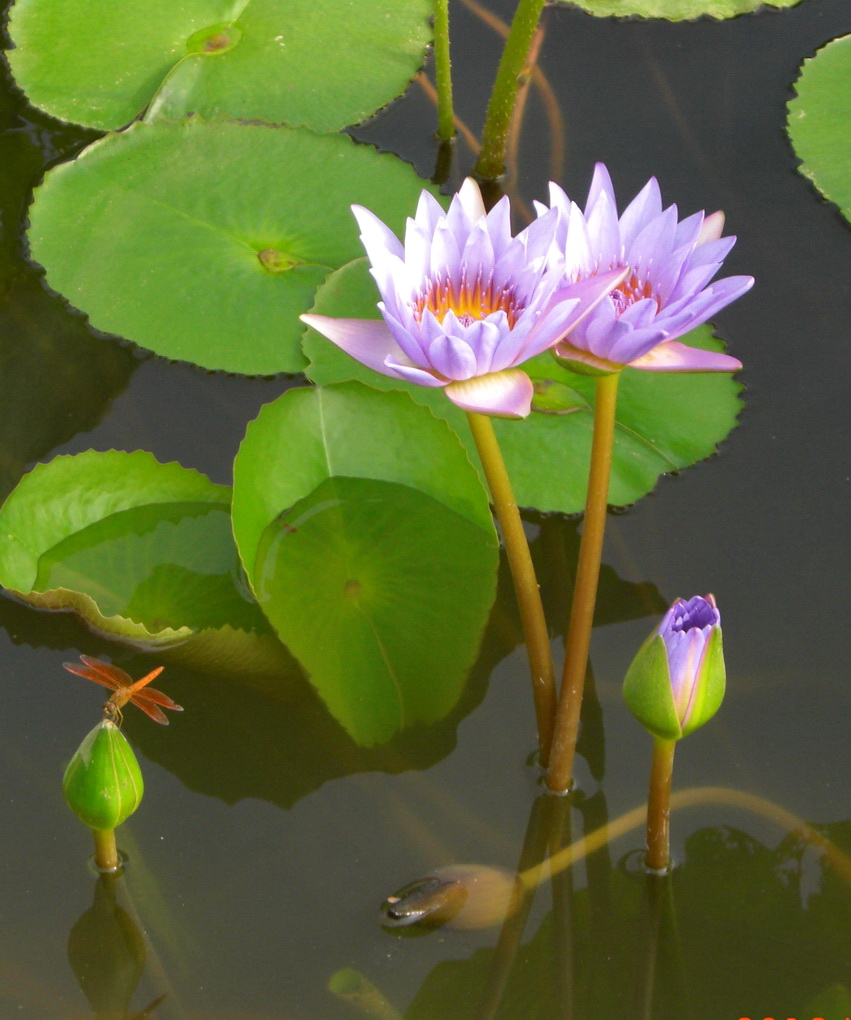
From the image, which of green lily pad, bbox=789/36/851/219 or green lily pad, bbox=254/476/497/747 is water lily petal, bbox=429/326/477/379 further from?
green lily pad, bbox=789/36/851/219

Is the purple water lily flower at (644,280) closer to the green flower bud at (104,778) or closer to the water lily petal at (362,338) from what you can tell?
the water lily petal at (362,338)

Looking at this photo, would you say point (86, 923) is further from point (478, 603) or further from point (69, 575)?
point (478, 603)

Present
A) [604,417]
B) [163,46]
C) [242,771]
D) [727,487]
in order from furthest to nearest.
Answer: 1. [163,46]
2. [727,487]
3. [242,771]
4. [604,417]

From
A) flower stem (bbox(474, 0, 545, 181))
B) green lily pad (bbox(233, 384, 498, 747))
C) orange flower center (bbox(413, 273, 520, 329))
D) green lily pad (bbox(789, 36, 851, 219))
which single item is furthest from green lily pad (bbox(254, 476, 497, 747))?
green lily pad (bbox(789, 36, 851, 219))

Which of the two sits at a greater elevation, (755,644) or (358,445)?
(358,445)

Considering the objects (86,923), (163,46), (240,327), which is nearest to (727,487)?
(240,327)

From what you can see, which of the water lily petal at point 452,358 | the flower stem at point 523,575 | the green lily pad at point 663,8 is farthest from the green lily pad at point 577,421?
the green lily pad at point 663,8
